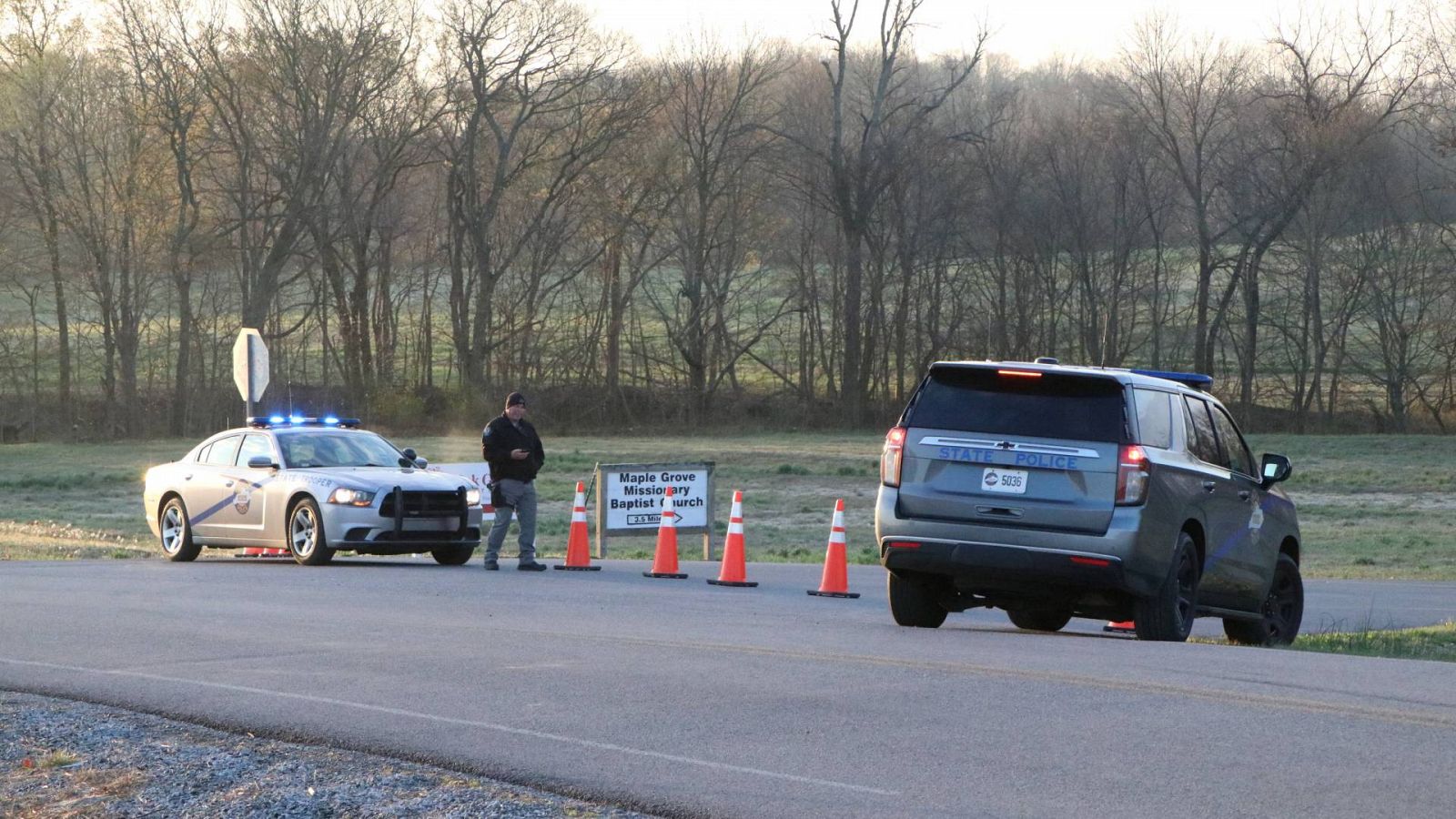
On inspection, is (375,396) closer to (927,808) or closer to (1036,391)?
(1036,391)

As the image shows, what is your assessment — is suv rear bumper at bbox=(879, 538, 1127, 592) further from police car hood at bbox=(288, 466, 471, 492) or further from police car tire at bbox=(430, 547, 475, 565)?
police car tire at bbox=(430, 547, 475, 565)

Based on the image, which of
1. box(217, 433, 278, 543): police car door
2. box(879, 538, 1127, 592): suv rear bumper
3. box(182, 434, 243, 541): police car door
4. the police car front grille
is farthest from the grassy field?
box(879, 538, 1127, 592): suv rear bumper

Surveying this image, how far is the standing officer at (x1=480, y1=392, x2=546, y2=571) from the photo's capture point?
1878cm

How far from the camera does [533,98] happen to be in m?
56.9

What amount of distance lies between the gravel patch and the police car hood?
1083 cm

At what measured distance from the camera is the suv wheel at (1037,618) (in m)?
13.0

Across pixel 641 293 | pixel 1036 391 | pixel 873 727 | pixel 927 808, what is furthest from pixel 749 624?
pixel 641 293

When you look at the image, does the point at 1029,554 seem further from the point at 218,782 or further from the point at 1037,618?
the point at 218,782

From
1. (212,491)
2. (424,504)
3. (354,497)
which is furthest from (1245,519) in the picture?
(212,491)

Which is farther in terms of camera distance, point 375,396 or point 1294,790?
point 375,396

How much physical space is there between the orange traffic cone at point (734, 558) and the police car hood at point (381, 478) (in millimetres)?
3942

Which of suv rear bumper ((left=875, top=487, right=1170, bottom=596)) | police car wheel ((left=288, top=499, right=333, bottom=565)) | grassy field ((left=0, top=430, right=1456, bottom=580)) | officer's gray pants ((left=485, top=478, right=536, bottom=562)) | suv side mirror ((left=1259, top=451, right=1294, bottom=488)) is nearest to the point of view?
suv rear bumper ((left=875, top=487, right=1170, bottom=596))

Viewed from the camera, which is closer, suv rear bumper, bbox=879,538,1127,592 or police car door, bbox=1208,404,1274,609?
suv rear bumper, bbox=879,538,1127,592

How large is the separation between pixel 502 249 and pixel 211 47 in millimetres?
12926
